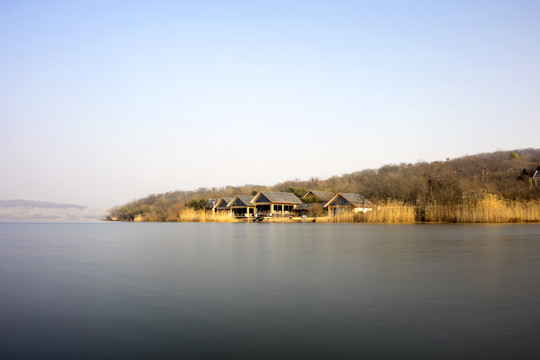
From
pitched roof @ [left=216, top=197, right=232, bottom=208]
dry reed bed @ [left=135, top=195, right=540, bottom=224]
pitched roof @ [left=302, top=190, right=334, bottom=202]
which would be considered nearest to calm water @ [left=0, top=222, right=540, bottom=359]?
dry reed bed @ [left=135, top=195, right=540, bottom=224]

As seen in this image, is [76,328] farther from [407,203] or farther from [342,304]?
[407,203]

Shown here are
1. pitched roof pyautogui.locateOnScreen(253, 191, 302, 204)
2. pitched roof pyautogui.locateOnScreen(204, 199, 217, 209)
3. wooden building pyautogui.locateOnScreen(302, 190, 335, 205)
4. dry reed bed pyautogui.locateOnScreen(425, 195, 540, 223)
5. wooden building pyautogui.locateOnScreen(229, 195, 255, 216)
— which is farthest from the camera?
pitched roof pyautogui.locateOnScreen(204, 199, 217, 209)

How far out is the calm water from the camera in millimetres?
3975

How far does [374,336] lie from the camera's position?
4312mm

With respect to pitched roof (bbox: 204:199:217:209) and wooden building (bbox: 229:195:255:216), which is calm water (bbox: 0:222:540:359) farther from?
pitched roof (bbox: 204:199:217:209)

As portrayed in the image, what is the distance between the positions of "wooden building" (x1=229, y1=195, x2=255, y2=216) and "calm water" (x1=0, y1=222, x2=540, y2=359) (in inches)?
1924

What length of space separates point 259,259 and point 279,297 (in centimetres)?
480

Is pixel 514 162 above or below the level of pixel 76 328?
above

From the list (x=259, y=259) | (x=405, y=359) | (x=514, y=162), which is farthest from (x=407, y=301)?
(x=514, y=162)

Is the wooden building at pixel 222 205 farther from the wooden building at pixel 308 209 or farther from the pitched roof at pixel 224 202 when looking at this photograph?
the wooden building at pixel 308 209

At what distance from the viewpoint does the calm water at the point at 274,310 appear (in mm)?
3975

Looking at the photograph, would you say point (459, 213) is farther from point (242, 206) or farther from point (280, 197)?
point (242, 206)

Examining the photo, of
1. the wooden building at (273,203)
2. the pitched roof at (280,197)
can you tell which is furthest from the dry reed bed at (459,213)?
the pitched roof at (280,197)

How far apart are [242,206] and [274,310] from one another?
54.3 meters
